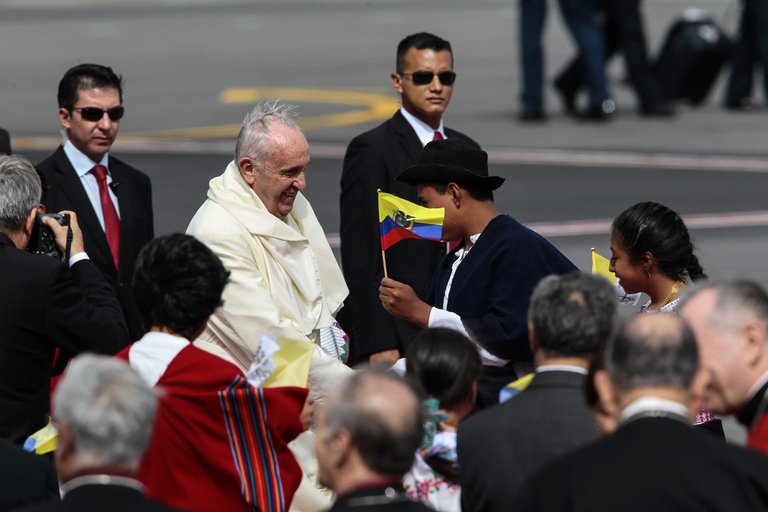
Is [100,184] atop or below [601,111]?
atop

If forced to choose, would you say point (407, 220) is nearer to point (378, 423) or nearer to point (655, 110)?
point (378, 423)

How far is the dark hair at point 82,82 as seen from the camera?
786 cm

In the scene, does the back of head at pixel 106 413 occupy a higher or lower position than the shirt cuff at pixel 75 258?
higher

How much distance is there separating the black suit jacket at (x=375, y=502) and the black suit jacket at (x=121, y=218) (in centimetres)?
366

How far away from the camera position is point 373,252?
7.73 m

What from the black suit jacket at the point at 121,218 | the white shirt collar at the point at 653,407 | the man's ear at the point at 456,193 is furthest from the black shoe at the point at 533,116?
the white shirt collar at the point at 653,407

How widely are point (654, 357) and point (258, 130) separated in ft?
9.91

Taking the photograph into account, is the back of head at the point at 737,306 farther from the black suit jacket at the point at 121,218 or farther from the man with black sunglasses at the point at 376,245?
the black suit jacket at the point at 121,218

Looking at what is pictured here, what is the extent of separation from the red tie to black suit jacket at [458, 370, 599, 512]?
3.50 meters

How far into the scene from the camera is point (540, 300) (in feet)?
15.1

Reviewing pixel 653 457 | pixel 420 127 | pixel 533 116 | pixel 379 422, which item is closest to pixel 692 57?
pixel 533 116

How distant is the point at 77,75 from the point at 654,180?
8.42 meters

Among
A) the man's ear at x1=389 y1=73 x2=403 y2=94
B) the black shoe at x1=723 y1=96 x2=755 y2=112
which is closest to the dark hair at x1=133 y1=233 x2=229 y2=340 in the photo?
the man's ear at x1=389 y1=73 x2=403 y2=94

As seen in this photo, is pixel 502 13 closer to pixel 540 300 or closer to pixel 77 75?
pixel 77 75
